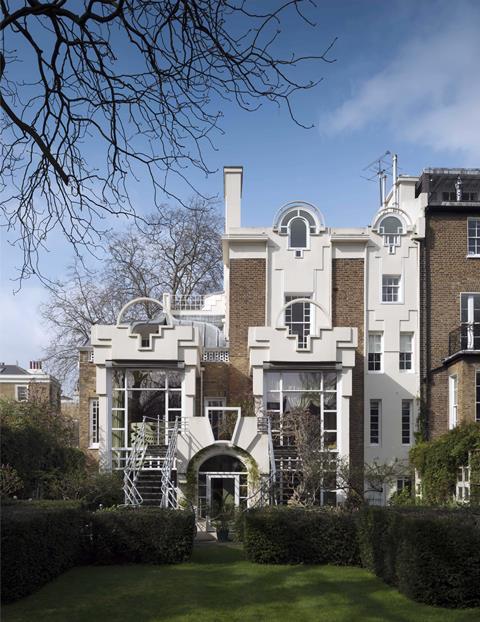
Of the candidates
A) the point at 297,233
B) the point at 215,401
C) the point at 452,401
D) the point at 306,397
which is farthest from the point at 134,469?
the point at 452,401

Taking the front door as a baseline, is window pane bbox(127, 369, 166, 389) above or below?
above

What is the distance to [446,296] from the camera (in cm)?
3266

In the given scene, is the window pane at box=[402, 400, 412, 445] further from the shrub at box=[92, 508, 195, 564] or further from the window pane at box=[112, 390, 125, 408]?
the shrub at box=[92, 508, 195, 564]

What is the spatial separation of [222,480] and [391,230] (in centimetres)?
1118

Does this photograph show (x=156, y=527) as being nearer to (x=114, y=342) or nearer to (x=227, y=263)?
(x=114, y=342)

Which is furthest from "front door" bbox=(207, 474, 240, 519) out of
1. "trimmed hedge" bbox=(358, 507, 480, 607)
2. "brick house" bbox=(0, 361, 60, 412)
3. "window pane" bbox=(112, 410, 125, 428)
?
"brick house" bbox=(0, 361, 60, 412)

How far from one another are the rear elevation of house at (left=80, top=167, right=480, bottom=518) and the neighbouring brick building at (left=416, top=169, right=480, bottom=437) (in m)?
0.05

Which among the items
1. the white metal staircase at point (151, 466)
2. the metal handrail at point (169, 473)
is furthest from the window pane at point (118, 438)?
the metal handrail at point (169, 473)

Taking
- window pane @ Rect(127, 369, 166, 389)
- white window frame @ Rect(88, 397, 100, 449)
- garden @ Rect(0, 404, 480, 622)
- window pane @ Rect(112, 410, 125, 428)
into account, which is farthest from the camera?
white window frame @ Rect(88, 397, 100, 449)

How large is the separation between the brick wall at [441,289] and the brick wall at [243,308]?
5886mm

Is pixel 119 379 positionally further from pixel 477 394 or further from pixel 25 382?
pixel 25 382

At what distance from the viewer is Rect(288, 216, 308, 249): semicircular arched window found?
109ft

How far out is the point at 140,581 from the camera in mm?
16516

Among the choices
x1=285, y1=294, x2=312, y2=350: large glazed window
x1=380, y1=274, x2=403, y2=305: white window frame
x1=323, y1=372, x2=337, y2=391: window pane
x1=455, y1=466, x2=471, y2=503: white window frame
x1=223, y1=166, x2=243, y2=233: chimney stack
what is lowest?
x1=455, y1=466, x2=471, y2=503: white window frame
